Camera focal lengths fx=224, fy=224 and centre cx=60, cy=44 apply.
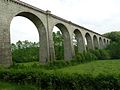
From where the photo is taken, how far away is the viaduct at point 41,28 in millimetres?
17703

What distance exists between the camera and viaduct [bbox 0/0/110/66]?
58.1ft

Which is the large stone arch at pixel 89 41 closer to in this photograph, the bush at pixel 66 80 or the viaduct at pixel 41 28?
the viaduct at pixel 41 28

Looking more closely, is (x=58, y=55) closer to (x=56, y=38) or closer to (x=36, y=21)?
(x=56, y=38)

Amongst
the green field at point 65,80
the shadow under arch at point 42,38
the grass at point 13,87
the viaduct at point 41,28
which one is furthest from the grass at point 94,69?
the viaduct at point 41,28

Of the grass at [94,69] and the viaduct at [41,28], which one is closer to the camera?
the grass at [94,69]

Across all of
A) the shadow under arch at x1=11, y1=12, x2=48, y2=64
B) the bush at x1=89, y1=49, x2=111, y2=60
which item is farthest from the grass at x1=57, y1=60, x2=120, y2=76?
the bush at x1=89, y1=49, x2=111, y2=60

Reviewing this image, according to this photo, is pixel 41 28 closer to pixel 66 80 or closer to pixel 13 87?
pixel 13 87

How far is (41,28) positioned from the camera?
24500mm

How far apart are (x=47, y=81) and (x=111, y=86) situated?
3.00m

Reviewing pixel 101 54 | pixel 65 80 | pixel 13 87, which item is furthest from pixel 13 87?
pixel 101 54

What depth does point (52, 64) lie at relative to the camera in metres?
23.3

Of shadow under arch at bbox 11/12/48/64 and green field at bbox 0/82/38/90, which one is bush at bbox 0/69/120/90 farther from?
shadow under arch at bbox 11/12/48/64

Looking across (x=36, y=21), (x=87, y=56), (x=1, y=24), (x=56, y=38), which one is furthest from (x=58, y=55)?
(x=1, y=24)

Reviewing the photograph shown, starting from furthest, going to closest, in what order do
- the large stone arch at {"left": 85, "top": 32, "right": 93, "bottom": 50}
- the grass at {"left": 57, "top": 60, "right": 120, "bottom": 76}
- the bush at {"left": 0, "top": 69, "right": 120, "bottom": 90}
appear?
the large stone arch at {"left": 85, "top": 32, "right": 93, "bottom": 50}, the grass at {"left": 57, "top": 60, "right": 120, "bottom": 76}, the bush at {"left": 0, "top": 69, "right": 120, "bottom": 90}
